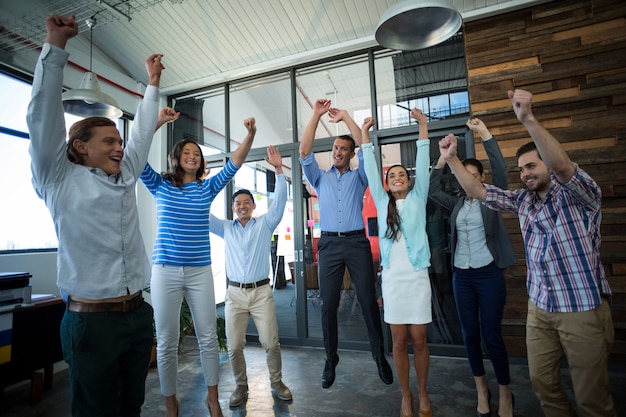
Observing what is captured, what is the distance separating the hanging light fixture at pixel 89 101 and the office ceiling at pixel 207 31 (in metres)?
0.97

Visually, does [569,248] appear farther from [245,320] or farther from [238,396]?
[238,396]

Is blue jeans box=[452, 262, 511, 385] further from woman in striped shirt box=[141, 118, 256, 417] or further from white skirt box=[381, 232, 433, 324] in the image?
woman in striped shirt box=[141, 118, 256, 417]

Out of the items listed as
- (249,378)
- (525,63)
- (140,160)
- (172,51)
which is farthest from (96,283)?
(525,63)

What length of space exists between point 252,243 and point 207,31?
2.76 m

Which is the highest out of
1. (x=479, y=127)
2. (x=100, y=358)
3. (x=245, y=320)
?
(x=479, y=127)

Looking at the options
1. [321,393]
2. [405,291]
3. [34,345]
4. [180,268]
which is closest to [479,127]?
[405,291]

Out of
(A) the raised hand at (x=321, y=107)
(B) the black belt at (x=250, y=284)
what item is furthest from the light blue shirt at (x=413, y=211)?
(B) the black belt at (x=250, y=284)

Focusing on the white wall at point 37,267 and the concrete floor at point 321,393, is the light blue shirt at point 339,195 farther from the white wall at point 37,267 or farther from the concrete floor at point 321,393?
the white wall at point 37,267

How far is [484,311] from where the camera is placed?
231 cm

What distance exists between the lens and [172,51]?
4.29 meters

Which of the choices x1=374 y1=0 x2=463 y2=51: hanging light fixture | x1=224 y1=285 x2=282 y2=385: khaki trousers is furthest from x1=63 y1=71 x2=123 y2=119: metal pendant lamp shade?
x1=374 y1=0 x2=463 y2=51: hanging light fixture

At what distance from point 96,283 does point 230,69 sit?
389 cm

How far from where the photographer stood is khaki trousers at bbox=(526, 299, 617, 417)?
1570mm

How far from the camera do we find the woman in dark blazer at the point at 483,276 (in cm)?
228
